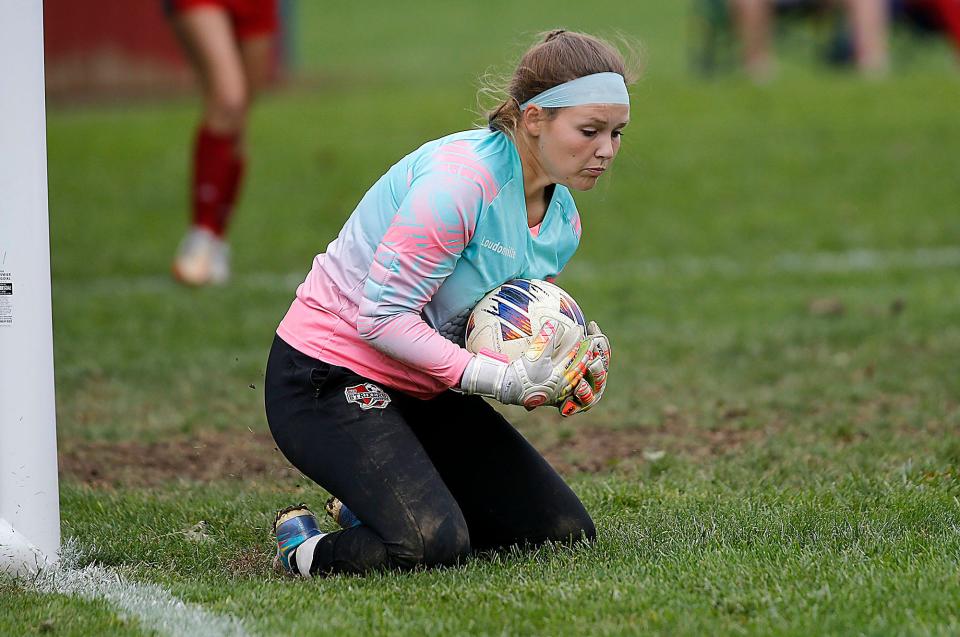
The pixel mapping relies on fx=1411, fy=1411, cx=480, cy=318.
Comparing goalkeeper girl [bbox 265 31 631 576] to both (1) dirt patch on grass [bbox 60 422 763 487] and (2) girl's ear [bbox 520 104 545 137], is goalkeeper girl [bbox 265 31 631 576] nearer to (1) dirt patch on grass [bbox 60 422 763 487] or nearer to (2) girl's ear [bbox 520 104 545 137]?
(2) girl's ear [bbox 520 104 545 137]

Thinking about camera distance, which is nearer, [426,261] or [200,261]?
[426,261]

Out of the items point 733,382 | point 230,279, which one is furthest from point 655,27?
point 733,382

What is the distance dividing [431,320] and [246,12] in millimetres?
4939

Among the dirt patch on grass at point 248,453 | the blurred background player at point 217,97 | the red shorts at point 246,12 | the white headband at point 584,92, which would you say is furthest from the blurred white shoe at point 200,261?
the white headband at point 584,92

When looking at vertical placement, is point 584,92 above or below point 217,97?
above

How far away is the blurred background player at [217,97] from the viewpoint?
8234 millimetres

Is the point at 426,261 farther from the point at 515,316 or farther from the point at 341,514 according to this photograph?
A: the point at 341,514

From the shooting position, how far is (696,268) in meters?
9.56

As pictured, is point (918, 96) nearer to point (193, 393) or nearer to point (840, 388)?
point (840, 388)

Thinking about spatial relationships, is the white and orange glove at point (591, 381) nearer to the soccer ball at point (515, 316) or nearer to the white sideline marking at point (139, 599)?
the soccer ball at point (515, 316)

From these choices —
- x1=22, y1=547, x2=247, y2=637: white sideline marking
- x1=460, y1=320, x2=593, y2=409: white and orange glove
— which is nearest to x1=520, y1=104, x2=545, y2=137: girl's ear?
x1=460, y1=320, x2=593, y2=409: white and orange glove

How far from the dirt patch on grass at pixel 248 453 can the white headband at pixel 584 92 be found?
74.3 inches

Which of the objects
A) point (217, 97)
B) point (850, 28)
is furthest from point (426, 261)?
point (850, 28)

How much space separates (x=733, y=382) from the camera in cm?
672
